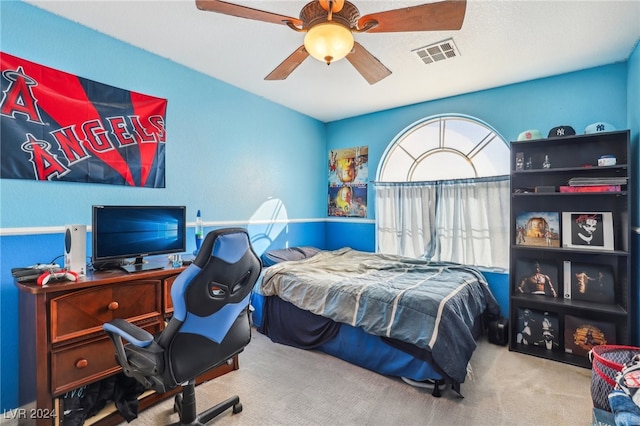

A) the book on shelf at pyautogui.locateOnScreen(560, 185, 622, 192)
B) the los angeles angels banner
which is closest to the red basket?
the book on shelf at pyautogui.locateOnScreen(560, 185, 622, 192)

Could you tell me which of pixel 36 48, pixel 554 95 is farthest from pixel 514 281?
pixel 36 48

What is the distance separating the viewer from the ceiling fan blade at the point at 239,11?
59.1 inches

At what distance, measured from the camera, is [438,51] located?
2570mm

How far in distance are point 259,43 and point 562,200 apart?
310cm

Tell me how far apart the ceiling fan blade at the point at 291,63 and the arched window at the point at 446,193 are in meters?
2.22

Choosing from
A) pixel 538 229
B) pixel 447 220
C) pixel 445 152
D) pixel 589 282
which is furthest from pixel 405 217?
→ pixel 589 282

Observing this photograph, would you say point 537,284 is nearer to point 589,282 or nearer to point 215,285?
point 589,282

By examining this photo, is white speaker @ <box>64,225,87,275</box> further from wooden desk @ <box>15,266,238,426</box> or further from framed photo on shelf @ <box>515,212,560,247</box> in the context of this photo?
framed photo on shelf @ <box>515,212,560,247</box>

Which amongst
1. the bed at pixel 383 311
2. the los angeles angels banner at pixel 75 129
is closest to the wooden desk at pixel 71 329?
the los angeles angels banner at pixel 75 129

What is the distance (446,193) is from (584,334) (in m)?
1.77

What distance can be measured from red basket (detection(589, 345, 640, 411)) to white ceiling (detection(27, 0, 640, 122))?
2224 millimetres

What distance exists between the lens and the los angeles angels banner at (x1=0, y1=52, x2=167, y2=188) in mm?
1933

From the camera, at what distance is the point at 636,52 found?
244cm

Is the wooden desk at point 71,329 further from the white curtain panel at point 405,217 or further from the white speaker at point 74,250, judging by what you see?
the white curtain panel at point 405,217
